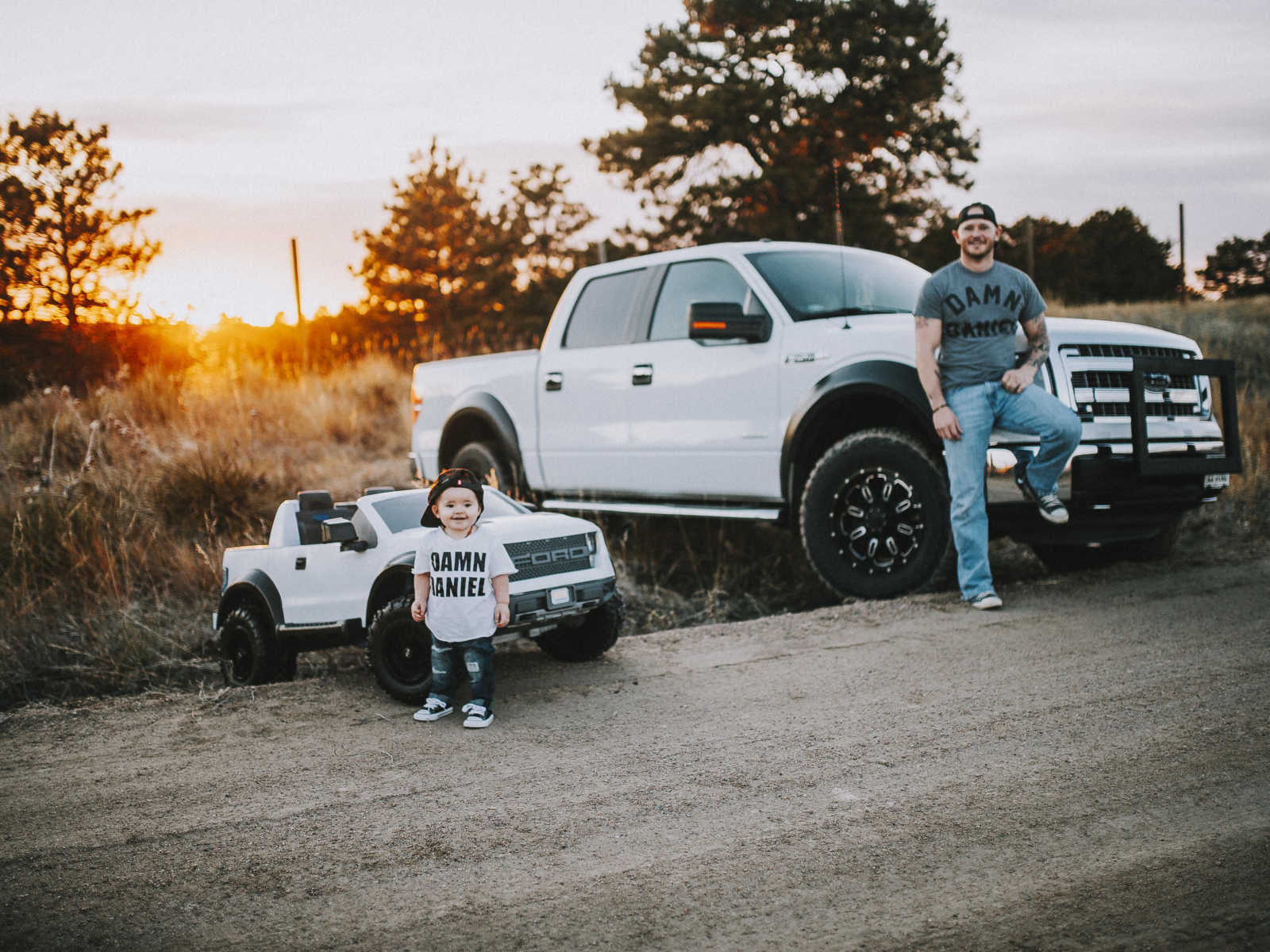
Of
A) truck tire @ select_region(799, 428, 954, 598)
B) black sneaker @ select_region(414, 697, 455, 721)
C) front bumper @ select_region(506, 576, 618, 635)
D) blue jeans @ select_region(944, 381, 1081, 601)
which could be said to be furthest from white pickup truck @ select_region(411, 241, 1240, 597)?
black sneaker @ select_region(414, 697, 455, 721)

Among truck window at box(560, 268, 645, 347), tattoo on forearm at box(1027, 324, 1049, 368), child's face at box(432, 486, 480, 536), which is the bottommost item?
child's face at box(432, 486, 480, 536)

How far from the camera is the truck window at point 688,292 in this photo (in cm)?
694

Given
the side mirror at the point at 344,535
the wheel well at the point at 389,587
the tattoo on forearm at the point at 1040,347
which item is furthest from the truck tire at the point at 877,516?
the side mirror at the point at 344,535

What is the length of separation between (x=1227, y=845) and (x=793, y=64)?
28.6m

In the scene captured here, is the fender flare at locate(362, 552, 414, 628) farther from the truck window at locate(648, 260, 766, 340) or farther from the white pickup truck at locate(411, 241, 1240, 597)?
the truck window at locate(648, 260, 766, 340)

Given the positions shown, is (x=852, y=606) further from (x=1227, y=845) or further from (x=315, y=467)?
(x=315, y=467)

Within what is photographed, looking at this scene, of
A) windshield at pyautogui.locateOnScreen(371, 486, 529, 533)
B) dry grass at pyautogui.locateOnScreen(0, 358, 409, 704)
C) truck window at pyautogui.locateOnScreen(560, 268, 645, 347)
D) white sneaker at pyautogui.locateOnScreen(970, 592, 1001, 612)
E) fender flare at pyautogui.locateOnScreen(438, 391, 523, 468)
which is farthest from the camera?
fender flare at pyautogui.locateOnScreen(438, 391, 523, 468)

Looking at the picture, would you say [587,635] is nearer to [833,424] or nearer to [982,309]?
[833,424]

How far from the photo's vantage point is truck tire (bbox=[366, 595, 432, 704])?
4.66 meters

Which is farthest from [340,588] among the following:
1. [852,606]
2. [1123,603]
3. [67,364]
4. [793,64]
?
[793,64]

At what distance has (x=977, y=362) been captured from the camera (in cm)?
567

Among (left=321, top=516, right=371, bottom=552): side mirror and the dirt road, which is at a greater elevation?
(left=321, top=516, right=371, bottom=552): side mirror

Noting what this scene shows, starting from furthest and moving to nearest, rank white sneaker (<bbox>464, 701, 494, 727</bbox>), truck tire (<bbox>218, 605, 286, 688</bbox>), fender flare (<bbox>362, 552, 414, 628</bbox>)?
1. truck tire (<bbox>218, 605, 286, 688</bbox>)
2. fender flare (<bbox>362, 552, 414, 628</bbox>)
3. white sneaker (<bbox>464, 701, 494, 727</bbox>)

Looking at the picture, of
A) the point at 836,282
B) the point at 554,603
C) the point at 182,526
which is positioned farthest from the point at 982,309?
the point at 182,526
